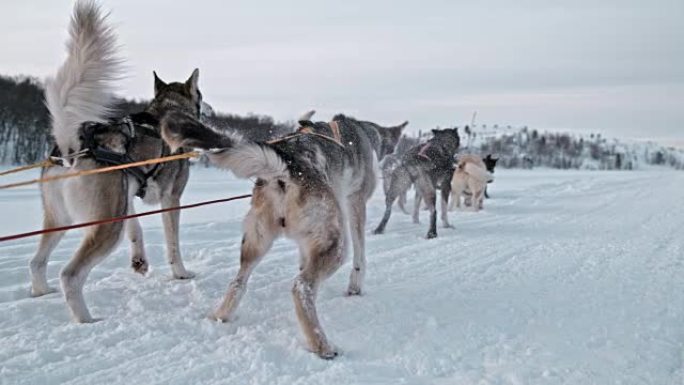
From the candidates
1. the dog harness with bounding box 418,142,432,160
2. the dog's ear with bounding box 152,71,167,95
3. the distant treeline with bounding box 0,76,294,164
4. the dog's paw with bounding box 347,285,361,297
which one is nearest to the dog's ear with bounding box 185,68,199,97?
the dog's ear with bounding box 152,71,167,95

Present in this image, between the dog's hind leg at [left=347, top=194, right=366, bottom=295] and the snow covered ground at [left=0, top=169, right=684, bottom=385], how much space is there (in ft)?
0.58

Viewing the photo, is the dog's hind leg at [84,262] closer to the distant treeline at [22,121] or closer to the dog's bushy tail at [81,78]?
the dog's bushy tail at [81,78]

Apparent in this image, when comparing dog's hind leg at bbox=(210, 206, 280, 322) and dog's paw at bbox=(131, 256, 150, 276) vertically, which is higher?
dog's hind leg at bbox=(210, 206, 280, 322)

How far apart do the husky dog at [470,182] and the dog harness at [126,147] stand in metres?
10.1

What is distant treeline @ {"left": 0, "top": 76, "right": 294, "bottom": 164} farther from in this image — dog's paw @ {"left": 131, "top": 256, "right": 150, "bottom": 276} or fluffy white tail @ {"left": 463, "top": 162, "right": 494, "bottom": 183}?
dog's paw @ {"left": 131, "top": 256, "right": 150, "bottom": 276}

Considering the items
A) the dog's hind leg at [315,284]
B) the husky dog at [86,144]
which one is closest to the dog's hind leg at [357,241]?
the dog's hind leg at [315,284]

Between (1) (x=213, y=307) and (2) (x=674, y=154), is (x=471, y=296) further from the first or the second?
(2) (x=674, y=154)

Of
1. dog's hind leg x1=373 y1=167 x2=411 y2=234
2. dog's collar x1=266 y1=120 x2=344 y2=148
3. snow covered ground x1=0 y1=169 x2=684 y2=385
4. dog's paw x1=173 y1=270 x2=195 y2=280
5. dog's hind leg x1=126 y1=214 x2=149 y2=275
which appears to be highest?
dog's collar x1=266 y1=120 x2=344 y2=148

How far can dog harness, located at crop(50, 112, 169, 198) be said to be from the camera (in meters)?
4.52

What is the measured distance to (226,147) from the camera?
12.8 feet

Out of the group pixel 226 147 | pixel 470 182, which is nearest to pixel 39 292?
pixel 226 147

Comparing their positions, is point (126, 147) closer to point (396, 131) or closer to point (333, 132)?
point (333, 132)

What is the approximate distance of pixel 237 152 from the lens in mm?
3936

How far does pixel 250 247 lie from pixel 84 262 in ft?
4.21
